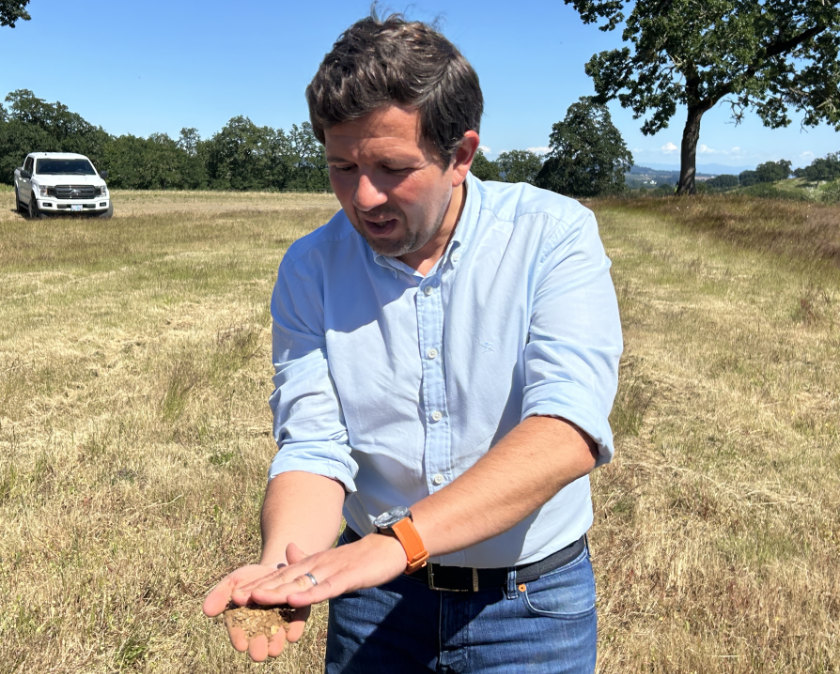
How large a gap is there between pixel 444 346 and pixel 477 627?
65 cm

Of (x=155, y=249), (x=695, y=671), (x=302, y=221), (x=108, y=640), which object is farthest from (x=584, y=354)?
(x=302, y=221)

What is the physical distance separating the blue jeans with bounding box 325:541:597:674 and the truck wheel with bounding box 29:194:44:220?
2217 centimetres

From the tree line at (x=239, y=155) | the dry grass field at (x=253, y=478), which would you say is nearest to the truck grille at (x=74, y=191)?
the dry grass field at (x=253, y=478)

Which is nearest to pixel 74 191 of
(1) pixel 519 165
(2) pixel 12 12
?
(2) pixel 12 12

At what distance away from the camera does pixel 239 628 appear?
1.37 meters

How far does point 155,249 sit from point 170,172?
81042 mm

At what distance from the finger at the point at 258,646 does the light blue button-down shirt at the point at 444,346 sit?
0.39 metres

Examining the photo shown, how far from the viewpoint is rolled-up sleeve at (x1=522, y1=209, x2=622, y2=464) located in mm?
1438

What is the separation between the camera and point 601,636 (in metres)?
3.29

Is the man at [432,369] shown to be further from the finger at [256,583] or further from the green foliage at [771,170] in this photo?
the green foliage at [771,170]

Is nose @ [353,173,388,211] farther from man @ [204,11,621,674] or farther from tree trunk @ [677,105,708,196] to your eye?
tree trunk @ [677,105,708,196]

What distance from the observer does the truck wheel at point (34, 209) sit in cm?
2098

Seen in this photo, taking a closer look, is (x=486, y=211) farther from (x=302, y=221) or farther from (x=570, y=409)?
(x=302, y=221)

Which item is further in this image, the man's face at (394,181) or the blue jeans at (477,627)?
the blue jeans at (477,627)
